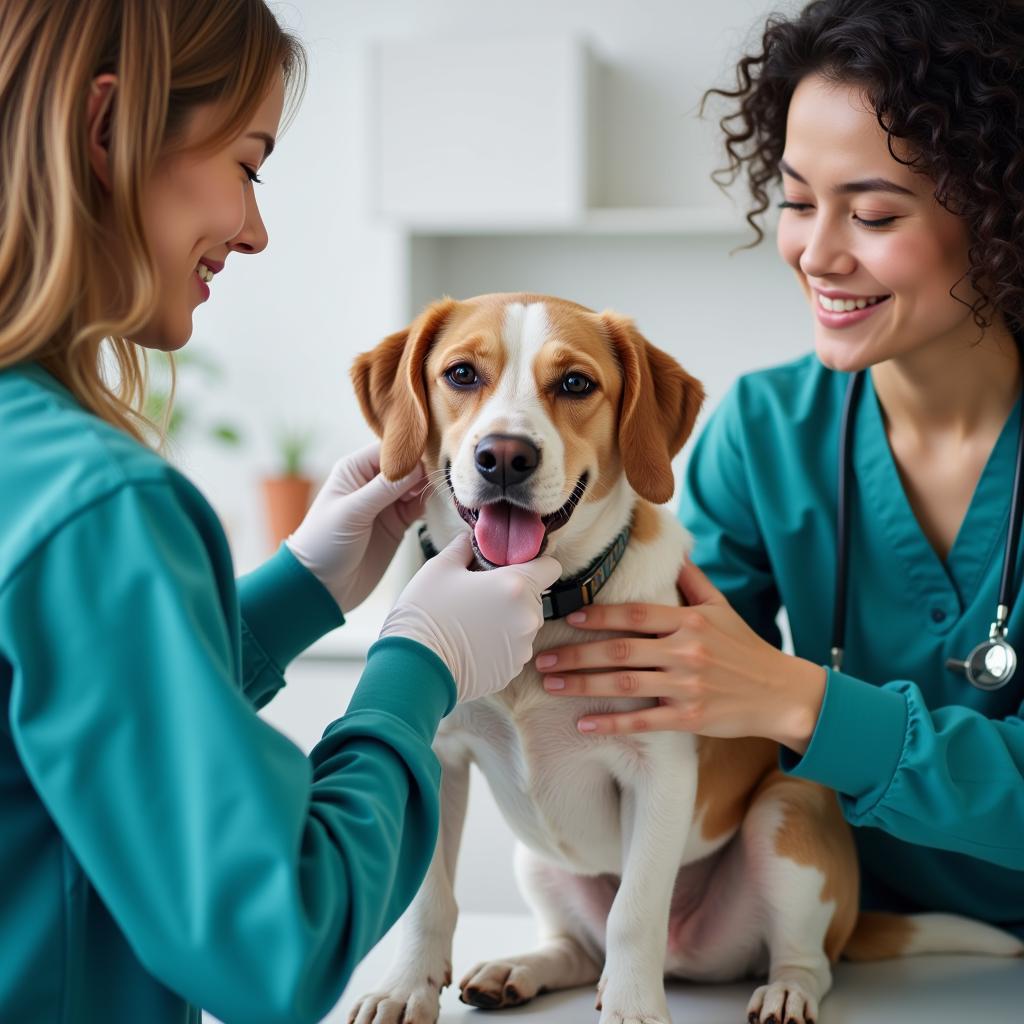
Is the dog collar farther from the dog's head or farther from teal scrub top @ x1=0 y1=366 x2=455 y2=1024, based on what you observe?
teal scrub top @ x1=0 y1=366 x2=455 y2=1024

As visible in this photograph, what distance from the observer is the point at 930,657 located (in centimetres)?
144

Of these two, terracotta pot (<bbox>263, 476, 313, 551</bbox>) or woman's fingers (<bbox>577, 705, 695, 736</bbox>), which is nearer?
woman's fingers (<bbox>577, 705, 695, 736</bbox>)

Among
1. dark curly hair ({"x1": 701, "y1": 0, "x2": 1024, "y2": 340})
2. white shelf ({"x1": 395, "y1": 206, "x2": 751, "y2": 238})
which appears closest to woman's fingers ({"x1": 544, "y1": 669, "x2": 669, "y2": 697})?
dark curly hair ({"x1": 701, "y1": 0, "x2": 1024, "y2": 340})

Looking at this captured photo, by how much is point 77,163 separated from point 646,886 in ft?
2.78

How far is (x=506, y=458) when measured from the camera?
115cm

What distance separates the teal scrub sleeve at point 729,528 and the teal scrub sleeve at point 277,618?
0.55 m

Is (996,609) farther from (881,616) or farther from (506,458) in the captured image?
(506,458)

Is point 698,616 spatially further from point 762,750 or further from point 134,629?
point 134,629

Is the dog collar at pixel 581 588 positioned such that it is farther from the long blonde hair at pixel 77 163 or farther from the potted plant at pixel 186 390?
the potted plant at pixel 186 390

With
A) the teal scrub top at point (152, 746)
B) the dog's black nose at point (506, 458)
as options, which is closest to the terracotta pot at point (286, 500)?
the dog's black nose at point (506, 458)

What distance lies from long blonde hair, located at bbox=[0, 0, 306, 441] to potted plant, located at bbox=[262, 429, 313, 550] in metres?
2.46

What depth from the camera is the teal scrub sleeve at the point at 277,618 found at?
1193mm

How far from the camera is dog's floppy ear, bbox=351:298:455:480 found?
4.26 feet

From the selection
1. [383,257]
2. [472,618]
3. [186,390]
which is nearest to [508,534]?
[472,618]
